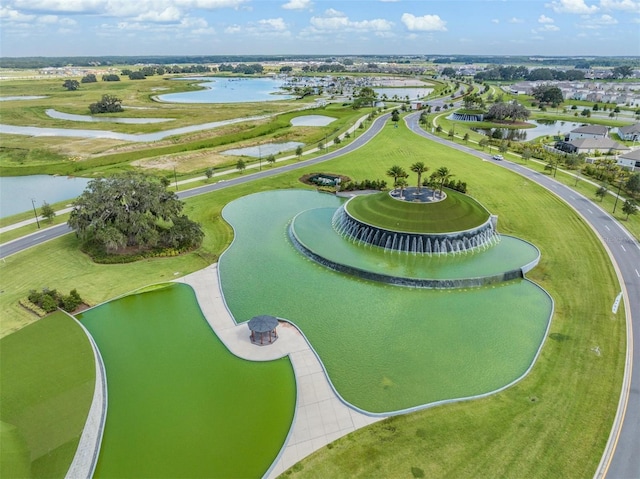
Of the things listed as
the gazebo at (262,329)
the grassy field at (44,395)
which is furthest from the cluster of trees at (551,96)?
the grassy field at (44,395)

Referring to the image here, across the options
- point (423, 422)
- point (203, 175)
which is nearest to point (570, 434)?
point (423, 422)

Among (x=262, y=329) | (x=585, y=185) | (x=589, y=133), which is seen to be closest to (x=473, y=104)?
(x=589, y=133)

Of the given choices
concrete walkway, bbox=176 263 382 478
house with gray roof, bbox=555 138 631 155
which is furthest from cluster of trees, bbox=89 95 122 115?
house with gray roof, bbox=555 138 631 155

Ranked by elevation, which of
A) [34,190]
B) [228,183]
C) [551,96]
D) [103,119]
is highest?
[551,96]

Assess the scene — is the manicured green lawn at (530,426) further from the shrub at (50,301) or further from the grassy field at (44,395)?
the shrub at (50,301)

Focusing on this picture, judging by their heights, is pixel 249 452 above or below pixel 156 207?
below

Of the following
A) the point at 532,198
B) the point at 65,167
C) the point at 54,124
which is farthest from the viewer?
the point at 54,124

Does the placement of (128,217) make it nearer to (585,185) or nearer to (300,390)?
(300,390)

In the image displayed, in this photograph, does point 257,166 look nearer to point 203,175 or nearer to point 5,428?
point 203,175
